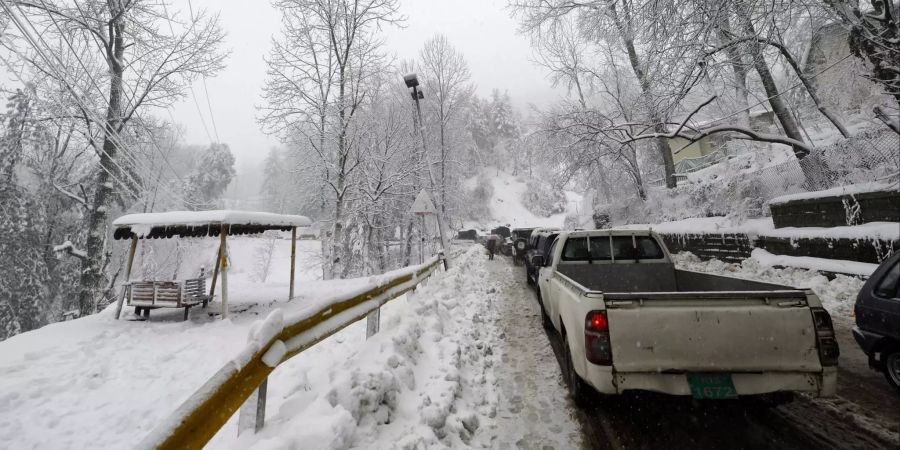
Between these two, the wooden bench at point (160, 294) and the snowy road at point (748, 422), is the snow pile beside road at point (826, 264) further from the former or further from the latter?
the wooden bench at point (160, 294)

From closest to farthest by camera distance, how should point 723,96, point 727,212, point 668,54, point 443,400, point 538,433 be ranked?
point 538,433, point 443,400, point 668,54, point 723,96, point 727,212

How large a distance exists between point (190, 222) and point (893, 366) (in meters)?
11.4

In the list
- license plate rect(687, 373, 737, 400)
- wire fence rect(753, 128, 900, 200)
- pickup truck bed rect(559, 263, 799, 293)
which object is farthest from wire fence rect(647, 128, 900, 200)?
pickup truck bed rect(559, 263, 799, 293)

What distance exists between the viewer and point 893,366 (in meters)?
3.10

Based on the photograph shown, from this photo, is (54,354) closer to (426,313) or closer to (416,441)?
(426,313)

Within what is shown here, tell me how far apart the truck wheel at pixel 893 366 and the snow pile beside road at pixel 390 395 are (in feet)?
11.8

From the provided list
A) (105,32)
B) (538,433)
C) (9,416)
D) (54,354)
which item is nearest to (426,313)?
(538,433)

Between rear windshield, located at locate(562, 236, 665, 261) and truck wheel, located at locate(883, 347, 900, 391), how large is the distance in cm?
247

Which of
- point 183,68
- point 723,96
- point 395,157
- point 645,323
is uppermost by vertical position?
point 183,68

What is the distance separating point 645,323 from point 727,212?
1020 cm

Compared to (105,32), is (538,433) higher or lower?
lower

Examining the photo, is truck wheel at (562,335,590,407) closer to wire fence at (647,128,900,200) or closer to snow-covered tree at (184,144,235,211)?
wire fence at (647,128,900,200)

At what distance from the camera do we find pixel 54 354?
20.7ft

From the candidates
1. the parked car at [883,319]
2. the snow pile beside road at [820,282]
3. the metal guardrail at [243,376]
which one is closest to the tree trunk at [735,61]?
the snow pile beside road at [820,282]
